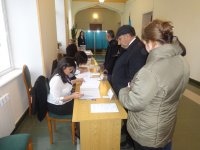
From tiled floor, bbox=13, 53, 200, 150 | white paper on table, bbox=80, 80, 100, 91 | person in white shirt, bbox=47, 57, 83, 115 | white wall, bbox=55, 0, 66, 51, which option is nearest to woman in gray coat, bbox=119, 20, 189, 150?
person in white shirt, bbox=47, 57, 83, 115

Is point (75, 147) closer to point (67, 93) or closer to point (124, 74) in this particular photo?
point (67, 93)

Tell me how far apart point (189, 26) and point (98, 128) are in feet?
15.0

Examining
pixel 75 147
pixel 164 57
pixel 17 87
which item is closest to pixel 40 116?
pixel 75 147

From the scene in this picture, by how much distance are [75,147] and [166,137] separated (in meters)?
1.25

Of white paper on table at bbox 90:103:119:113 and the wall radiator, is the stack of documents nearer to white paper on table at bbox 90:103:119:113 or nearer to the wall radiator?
white paper on table at bbox 90:103:119:113

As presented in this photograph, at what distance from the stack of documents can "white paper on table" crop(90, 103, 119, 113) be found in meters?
0.20

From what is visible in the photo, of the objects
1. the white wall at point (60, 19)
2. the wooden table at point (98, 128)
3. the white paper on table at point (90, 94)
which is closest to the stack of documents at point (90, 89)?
the white paper on table at point (90, 94)

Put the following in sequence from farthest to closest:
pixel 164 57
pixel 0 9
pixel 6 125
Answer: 1. pixel 0 9
2. pixel 6 125
3. pixel 164 57

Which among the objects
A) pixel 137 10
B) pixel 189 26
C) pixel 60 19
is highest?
pixel 137 10

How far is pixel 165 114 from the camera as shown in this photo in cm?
116

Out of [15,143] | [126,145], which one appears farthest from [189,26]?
[15,143]

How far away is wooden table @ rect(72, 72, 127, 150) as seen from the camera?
146 cm

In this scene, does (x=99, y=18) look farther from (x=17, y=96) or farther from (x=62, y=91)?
(x=62, y=91)

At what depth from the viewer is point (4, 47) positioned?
2.59 m
